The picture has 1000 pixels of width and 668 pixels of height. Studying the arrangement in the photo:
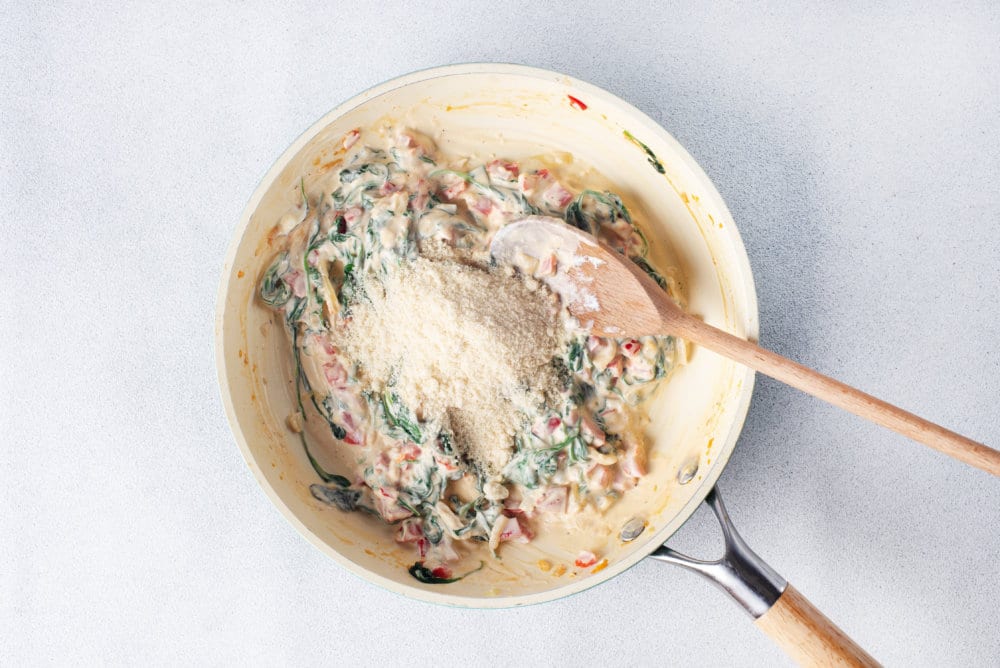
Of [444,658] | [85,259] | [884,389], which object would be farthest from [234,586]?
[884,389]

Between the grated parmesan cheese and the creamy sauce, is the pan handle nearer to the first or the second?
the creamy sauce

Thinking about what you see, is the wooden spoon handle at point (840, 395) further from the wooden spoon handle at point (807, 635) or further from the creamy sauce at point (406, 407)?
the wooden spoon handle at point (807, 635)

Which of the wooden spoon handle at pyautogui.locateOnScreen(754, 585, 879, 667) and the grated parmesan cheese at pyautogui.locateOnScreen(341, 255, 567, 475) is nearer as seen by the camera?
the wooden spoon handle at pyautogui.locateOnScreen(754, 585, 879, 667)

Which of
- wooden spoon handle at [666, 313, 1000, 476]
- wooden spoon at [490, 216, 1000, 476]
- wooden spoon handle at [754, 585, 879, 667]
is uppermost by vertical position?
wooden spoon at [490, 216, 1000, 476]

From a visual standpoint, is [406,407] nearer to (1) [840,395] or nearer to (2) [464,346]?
(2) [464,346]

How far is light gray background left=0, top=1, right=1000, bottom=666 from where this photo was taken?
2.10 metres

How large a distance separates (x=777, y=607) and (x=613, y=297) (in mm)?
821

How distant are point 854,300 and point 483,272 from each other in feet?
3.54

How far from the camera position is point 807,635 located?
169 centimetres

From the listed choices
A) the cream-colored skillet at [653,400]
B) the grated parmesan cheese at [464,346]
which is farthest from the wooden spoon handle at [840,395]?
the grated parmesan cheese at [464,346]

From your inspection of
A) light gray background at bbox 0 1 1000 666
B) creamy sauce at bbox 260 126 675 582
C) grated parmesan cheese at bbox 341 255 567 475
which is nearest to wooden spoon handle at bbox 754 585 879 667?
light gray background at bbox 0 1 1000 666

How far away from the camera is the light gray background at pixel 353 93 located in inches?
82.7

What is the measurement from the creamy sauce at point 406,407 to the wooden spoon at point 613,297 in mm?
66

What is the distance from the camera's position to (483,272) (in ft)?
6.28
